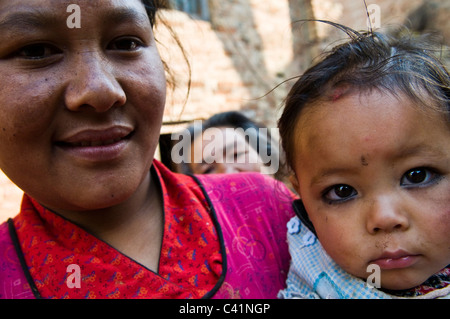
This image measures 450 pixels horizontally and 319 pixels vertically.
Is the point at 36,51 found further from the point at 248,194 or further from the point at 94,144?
the point at 248,194

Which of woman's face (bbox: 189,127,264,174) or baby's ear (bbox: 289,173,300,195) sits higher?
woman's face (bbox: 189,127,264,174)

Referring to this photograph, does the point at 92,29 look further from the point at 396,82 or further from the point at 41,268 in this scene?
the point at 396,82

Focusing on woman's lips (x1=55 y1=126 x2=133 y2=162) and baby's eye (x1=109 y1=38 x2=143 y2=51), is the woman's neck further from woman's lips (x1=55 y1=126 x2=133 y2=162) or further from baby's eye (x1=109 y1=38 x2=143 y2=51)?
baby's eye (x1=109 y1=38 x2=143 y2=51)

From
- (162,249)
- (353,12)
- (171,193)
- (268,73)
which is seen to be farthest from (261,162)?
(353,12)

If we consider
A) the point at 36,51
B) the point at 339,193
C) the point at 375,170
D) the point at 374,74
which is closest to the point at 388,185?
the point at 375,170

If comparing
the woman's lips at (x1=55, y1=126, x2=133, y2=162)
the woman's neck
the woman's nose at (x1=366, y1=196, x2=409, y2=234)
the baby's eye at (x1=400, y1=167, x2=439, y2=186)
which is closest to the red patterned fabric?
the woman's neck

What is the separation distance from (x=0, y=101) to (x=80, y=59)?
23 cm

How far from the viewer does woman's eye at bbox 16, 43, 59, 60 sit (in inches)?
40.2

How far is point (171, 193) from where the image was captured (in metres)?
1.45

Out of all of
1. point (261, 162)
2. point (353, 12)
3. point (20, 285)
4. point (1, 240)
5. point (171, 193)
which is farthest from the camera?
point (353, 12)

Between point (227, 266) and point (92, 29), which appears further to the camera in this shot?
point (227, 266)

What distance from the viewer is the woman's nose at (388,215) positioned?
3.55 feet

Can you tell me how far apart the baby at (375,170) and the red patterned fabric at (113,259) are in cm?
35

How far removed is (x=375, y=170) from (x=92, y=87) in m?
0.83
